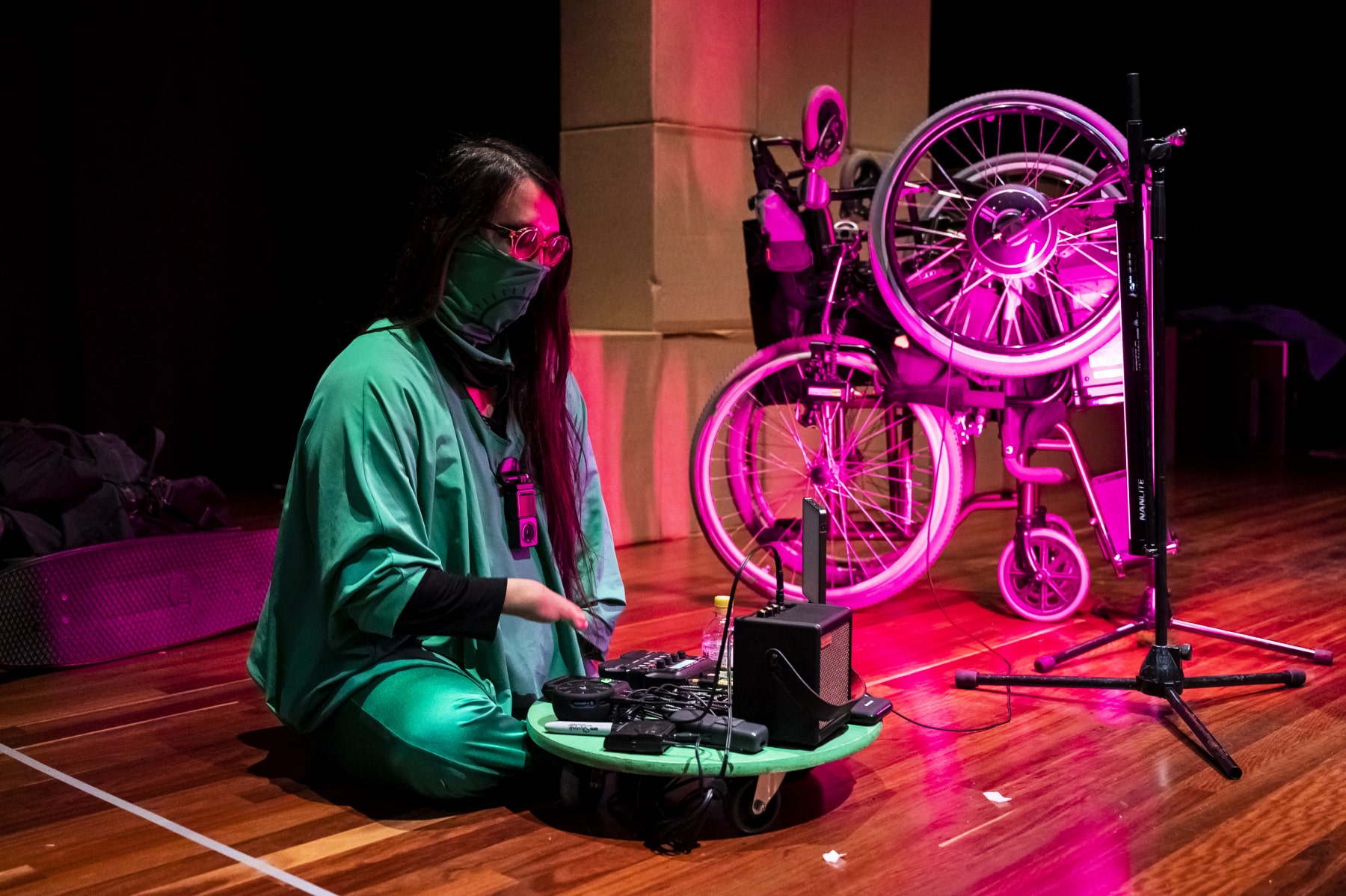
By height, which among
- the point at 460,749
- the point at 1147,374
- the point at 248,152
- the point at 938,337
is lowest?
the point at 460,749

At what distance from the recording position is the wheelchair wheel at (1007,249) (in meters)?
3.32

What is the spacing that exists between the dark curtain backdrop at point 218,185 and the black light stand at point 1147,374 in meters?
4.01

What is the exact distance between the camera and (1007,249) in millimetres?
→ 3352

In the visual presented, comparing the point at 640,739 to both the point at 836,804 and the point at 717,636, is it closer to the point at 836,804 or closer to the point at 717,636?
the point at 836,804

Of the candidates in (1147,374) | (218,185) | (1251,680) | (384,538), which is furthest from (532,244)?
(218,185)

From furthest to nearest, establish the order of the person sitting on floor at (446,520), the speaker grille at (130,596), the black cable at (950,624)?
the speaker grille at (130,596), the black cable at (950,624), the person sitting on floor at (446,520)

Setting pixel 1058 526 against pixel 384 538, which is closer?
pixel 384 538

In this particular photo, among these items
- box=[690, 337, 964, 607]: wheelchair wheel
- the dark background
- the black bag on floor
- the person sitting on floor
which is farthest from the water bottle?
the dark background

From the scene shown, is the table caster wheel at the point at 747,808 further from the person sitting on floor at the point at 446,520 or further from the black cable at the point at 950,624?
the black cable at the point at 950,624

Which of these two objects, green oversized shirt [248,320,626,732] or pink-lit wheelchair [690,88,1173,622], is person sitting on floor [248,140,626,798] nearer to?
green oversized shirt [248,320,626,732]

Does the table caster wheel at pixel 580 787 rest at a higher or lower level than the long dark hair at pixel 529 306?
lower

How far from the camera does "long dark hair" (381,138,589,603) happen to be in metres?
2.38

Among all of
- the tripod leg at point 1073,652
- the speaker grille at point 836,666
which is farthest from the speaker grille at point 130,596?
the tripod leg at point 1073,652

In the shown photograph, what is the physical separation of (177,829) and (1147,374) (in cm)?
200
